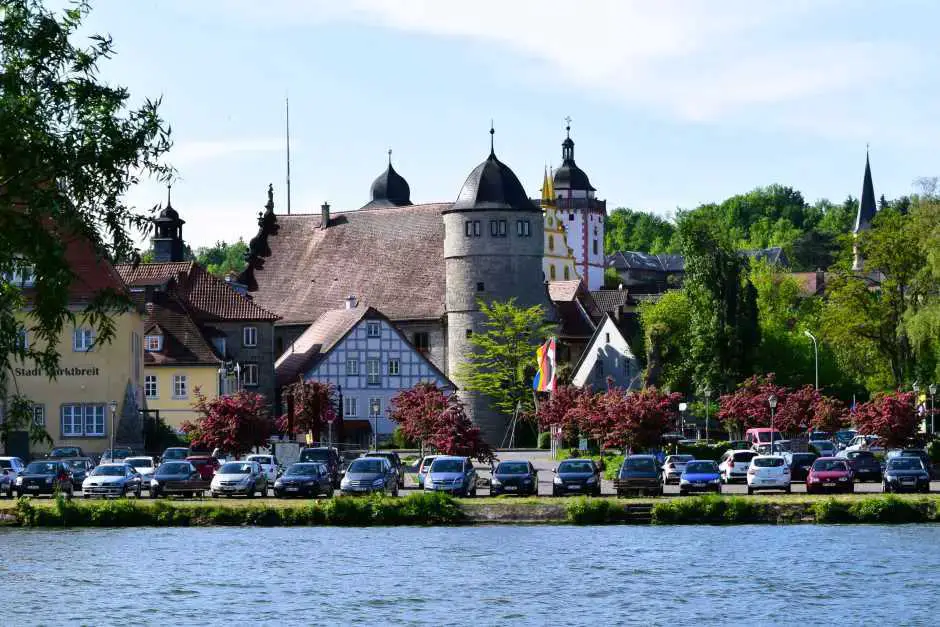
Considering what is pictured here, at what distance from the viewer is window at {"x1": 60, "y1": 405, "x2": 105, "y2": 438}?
92.6 metres

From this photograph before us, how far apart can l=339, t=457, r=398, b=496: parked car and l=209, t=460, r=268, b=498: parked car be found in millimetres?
3748

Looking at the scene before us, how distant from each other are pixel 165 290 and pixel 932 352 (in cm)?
4610

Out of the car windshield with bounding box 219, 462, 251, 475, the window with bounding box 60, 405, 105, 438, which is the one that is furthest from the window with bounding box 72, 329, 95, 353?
the car windshield with bounding box 219, 462, 251, 475

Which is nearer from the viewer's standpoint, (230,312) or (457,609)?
(457,609)

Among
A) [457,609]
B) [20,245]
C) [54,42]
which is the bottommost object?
[457,609]

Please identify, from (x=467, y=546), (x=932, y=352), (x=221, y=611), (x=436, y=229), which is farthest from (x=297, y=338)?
(x=221, y=611)

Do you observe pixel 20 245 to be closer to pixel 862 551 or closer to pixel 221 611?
pixel 221 611

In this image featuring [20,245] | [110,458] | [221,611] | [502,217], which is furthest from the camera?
[502,217]

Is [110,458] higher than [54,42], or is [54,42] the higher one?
[54,42]

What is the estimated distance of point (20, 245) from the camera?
35.7 meters

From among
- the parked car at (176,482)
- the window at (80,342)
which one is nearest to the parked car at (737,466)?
the parked car at (176,482)

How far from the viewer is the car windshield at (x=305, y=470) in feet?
215

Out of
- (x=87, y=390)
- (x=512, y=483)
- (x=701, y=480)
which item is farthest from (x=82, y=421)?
(x=701, y=480)

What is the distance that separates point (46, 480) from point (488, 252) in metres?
68.9
